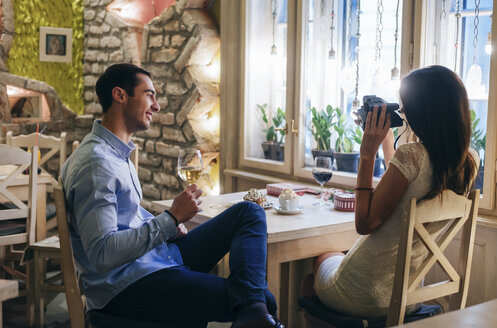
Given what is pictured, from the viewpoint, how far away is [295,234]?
2.14 m

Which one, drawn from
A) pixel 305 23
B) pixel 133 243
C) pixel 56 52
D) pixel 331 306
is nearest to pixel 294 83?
pixel 305 23

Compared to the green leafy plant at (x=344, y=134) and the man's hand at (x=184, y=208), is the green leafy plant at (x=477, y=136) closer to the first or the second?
the green leafy plant at (x=344, y=134)

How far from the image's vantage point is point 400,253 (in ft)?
5.72

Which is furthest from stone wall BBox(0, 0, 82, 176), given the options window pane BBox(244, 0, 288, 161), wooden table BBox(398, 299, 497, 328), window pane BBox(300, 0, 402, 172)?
wooden table BBox(398, 299, 497, 328)

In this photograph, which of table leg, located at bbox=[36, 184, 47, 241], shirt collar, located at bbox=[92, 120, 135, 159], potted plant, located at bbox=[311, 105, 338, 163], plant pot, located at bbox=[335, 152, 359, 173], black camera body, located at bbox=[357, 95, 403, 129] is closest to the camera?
shirt collar, located at bbox=[92, 120, 135, 159]

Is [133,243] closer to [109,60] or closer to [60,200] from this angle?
[60,200]

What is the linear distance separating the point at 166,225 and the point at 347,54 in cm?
203

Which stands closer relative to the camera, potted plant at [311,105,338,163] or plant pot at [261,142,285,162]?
potted plant at [311,105,338,163]

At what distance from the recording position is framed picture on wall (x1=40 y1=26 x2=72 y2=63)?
5.44m

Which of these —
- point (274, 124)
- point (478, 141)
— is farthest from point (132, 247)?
point (274, 124)

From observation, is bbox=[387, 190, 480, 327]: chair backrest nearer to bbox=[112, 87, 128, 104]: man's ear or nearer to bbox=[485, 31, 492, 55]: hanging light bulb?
bbox=[485, 31, 492, 55]: hanging light bulb

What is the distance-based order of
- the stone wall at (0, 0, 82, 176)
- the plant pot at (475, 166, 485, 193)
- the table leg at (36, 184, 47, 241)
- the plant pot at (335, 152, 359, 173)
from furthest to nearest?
the stone wall at (0, 0, 82, 176) < the table leg at (36, 184, 47, 241) < the plant pot at (335, 152, 359, 173) < the plant pot at (475, 166, 485, 193)

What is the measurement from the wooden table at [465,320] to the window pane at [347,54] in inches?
84.0

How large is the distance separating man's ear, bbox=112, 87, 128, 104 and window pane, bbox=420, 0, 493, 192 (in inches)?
60.6
